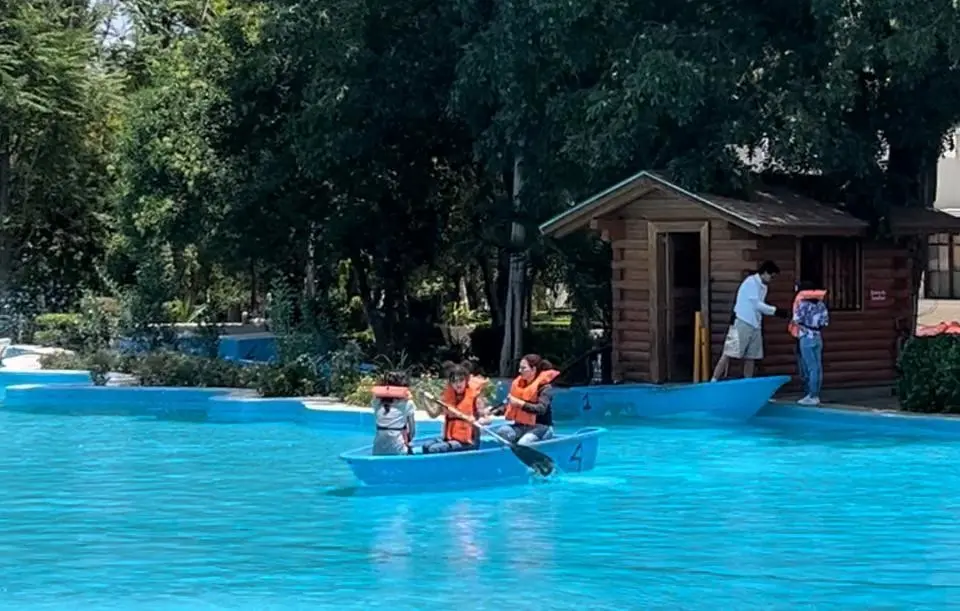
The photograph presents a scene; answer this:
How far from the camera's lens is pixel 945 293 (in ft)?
125

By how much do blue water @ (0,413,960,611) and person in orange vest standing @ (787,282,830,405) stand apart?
172 centimetres

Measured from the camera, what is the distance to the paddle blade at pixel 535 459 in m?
15.4

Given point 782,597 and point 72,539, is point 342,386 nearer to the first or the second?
point 72,539

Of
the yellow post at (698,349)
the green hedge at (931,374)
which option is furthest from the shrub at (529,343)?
the green hedge at (931,374)

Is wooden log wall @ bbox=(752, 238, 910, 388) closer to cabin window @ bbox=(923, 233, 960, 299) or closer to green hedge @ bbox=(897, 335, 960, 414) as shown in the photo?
green hedge @ bbox=(897, 335, 960, 414)

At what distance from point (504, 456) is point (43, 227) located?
30.4 meters

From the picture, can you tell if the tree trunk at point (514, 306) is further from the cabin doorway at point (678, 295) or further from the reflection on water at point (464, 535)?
the reflection on water at point (464, 535)

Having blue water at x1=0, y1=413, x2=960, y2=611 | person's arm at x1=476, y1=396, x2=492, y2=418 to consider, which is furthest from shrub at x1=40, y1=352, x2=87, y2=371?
person's arm at x1=476, y1=396, x2=492, y2=418

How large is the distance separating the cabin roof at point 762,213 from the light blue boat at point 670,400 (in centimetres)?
220

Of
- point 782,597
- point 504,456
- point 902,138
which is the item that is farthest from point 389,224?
point 782,597

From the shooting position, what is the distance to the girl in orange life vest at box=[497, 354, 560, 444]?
1597cm

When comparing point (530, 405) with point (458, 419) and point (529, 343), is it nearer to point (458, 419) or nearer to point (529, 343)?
point (458, 419)

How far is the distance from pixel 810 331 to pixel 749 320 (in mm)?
948

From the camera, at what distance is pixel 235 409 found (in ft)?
73.4
